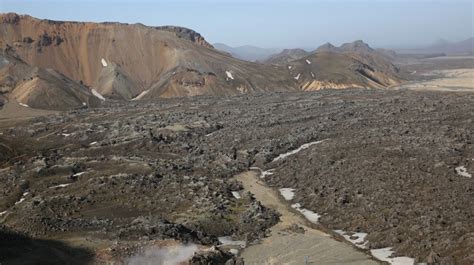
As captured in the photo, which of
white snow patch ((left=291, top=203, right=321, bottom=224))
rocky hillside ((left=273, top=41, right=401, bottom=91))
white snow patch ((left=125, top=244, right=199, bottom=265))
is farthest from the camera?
rocky hillside ((left=273, top=41, right=401, bottom=91))

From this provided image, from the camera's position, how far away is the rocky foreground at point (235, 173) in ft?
136

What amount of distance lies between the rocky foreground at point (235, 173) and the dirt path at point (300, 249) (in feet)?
5.87

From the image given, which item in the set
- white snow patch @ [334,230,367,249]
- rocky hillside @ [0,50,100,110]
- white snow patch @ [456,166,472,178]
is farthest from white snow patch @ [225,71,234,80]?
white snow patch @ [334,230,367,249]

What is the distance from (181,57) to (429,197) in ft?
385

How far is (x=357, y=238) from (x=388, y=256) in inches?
177

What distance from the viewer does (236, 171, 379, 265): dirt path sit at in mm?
37062

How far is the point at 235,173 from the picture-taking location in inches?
2525

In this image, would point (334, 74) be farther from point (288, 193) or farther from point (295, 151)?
point (288, 193)

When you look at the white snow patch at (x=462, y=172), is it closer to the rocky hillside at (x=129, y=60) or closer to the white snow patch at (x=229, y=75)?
the rocky hillside at (x=129, y=60)

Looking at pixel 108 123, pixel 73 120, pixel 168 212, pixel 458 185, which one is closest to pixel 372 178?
pixel 458 185

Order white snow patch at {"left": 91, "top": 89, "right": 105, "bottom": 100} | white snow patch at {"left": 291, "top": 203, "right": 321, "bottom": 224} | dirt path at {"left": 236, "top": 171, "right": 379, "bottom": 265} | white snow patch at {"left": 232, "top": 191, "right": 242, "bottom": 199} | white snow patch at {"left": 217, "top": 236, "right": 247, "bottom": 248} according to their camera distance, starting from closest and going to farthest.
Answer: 1. dirt path at {"left": 236, "top": 171, "right": 379, "bottom": 265}
2. white snow patch at {"left": 217, "top": 236, "right": 247, "bottom": 248}
3. white snow patch at {"left": 291, "top": 203, "right": 321, "bottom": 224}
4. white snow patch at {"left": 232, "top": 191, "right": 242, "bottom": 199}
5. white snow patch at {"left": 91, "top": 89, "right": 105, "bottom": 100}

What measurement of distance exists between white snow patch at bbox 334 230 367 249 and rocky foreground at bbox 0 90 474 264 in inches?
23.4

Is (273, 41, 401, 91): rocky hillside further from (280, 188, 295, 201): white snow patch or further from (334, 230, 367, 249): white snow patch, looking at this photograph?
(334, 230, 367, 249): white snow patch

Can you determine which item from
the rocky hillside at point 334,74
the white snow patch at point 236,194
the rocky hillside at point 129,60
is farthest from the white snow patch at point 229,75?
the white snow patch at point 236,194
